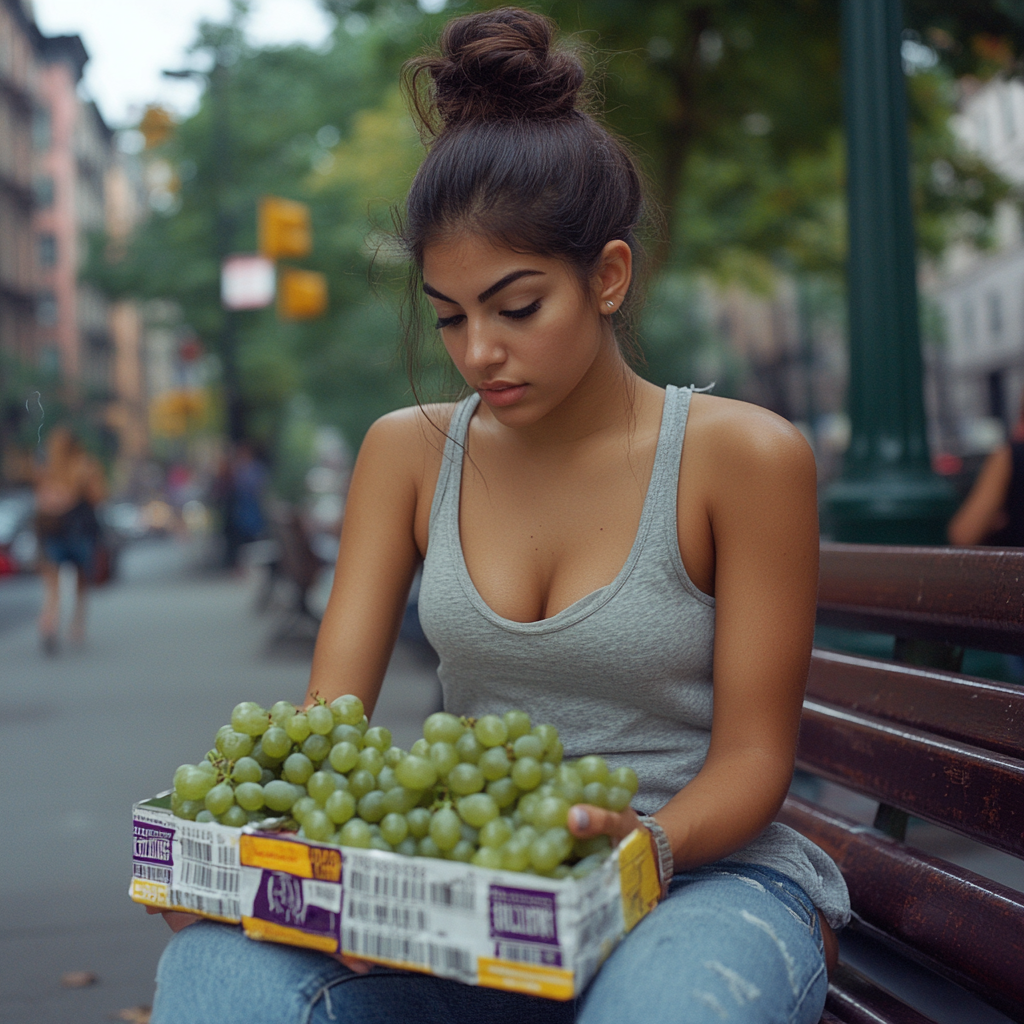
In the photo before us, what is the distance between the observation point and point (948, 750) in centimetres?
186

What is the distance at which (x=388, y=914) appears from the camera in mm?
1364

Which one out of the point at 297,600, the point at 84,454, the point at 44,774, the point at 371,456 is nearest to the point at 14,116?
the point at 84,454

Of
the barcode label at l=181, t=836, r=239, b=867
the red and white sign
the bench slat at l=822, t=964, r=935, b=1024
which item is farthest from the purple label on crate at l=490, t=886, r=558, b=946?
the red and white sign

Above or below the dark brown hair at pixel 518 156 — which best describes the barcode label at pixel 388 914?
below

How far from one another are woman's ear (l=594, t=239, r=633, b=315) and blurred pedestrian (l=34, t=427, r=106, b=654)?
10090mm

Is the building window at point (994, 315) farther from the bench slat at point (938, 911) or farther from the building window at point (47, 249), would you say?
the building window at point (47, 249)

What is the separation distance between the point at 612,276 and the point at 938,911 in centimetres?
105

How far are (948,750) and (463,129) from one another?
1.19 m

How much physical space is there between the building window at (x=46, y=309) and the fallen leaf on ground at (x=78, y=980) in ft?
158

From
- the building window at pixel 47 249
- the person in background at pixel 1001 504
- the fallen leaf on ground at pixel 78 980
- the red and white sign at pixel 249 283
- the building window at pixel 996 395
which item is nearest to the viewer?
the fallen leaf on ground at pixel 78 980

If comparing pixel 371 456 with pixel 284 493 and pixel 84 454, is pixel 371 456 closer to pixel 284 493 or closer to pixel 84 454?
pixel 84 454

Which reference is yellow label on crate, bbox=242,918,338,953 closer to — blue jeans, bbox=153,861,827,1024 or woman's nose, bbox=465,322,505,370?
blue jeans, bbox=153,861,827,1024

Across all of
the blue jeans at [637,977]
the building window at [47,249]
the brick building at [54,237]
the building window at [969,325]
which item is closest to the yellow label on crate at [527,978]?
the blue jeans at [637,977]

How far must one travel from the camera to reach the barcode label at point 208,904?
59.2 inches
